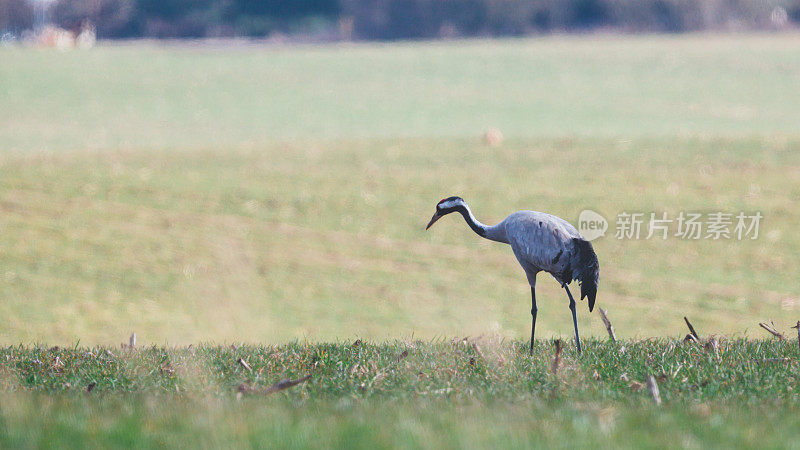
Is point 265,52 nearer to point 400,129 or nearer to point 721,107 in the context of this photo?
point 400,129

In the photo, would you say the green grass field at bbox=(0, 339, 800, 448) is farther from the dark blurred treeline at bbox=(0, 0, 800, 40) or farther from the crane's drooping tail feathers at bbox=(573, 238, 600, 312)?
the dark blurred treeline at bbox=(0, 0, 800, 40)

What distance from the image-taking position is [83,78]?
43.6 m

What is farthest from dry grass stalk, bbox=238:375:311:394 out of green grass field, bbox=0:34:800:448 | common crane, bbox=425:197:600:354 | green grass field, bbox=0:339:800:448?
common crane, bbox=425:197:600:354

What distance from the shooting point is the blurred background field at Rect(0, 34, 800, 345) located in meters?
18.7

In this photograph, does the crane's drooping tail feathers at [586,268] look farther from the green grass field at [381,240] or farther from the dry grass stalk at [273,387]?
the dry grass stalk at [273,387]

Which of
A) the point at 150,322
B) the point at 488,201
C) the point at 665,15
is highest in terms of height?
the point at 665,15

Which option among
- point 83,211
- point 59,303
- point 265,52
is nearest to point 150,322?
point 59,303

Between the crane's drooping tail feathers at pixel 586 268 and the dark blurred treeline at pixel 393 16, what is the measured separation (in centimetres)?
4702

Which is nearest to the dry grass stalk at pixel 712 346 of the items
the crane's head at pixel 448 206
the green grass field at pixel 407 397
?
the green grass field at pixel 407 397

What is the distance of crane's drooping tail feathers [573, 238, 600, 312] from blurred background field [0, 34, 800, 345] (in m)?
9.46

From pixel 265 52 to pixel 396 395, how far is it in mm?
46712

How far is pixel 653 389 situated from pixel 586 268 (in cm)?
112

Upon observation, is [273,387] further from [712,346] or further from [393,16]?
[393,16]

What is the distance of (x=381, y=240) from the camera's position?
73.7 feet
